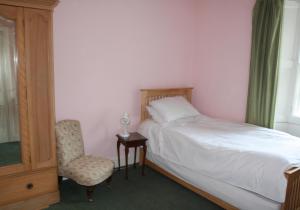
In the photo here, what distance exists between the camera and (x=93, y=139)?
11.4ft

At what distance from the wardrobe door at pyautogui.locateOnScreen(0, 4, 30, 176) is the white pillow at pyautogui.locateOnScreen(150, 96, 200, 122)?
172 centimetres

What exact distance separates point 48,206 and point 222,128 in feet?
7.24

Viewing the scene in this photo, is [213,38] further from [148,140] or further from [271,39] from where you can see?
[148,140]

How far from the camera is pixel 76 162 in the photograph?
2.93 meters

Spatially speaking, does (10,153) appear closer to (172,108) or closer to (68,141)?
(68,141)

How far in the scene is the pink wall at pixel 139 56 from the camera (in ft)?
10.4

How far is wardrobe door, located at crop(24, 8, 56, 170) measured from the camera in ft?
7.77

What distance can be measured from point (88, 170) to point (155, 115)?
1246 millimetres

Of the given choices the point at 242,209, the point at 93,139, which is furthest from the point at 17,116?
the point at 242,209

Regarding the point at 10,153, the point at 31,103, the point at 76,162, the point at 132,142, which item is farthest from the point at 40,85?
the point at 132,142

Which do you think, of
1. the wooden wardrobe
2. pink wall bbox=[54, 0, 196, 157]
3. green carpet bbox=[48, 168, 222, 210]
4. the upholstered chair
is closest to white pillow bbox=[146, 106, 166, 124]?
pink wall bbox=[54, 0, 196, 157]

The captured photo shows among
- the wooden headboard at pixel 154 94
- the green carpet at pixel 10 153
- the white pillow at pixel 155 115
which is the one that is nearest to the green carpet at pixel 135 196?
the green carpet at pixel 10 153

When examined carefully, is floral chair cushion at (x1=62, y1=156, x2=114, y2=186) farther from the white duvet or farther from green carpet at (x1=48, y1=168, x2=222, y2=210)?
the white duvet

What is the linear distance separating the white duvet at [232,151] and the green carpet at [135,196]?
34 centimetres
